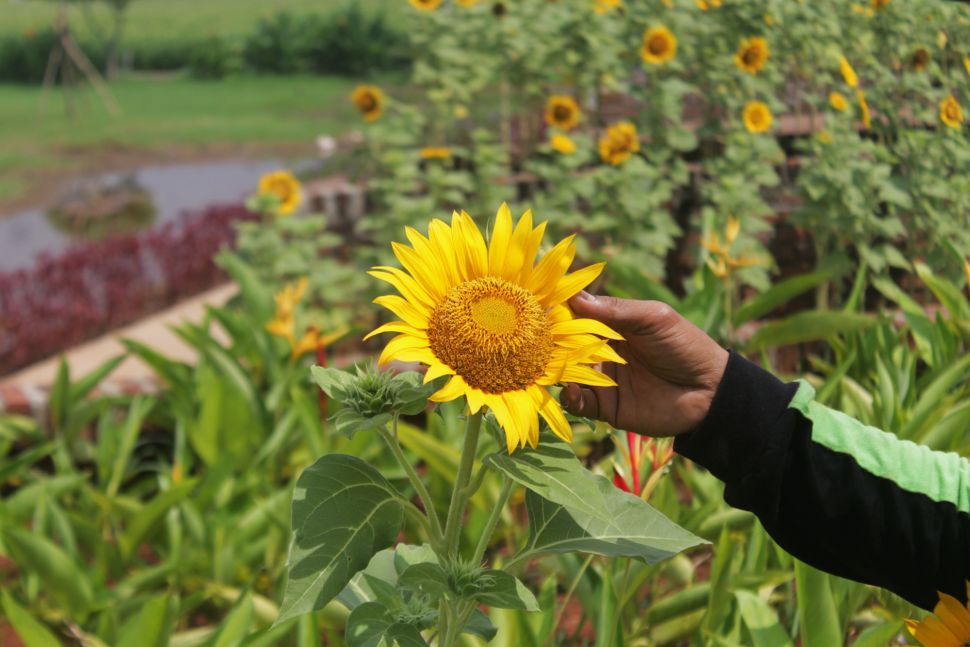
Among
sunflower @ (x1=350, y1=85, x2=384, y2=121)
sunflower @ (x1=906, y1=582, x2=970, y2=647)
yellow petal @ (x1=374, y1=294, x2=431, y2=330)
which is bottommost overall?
sunflower @ (x1=350, y1=85, x2=384, y2=121)

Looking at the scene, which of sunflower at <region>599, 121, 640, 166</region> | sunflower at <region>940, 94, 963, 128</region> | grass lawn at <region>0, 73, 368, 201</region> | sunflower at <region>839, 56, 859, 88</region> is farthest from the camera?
grass lawn at <region>0, 73, 368, 201</region>

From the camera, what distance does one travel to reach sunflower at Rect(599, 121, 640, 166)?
3525mm

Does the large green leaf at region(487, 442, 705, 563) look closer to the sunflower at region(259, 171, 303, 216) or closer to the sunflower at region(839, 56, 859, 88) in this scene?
the sunflower at region(839, 56, 859, 88)

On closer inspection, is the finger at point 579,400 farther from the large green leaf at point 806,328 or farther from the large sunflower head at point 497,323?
the large green leaf at point 806,328

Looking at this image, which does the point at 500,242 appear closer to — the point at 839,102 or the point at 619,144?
the point at 839,102

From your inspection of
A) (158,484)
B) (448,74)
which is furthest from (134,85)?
(158,484)

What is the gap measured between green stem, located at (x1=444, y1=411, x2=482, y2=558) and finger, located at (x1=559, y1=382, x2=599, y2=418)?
95 mm

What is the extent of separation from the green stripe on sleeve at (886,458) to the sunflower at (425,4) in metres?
3.53

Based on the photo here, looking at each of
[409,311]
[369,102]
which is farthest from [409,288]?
[369,102]

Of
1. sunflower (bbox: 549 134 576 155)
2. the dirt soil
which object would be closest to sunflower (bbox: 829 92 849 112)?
A: sunflower (bbox: 549 134 576 155)

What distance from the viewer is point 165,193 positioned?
32.2ft

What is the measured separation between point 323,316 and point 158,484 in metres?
1.01

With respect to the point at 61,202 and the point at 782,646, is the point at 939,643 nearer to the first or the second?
the point at 782,646

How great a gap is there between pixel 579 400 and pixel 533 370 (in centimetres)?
Answer: 12
